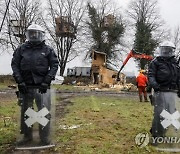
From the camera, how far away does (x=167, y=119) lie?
23.1 feet

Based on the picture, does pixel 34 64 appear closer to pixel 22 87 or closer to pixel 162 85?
pixel 22 87

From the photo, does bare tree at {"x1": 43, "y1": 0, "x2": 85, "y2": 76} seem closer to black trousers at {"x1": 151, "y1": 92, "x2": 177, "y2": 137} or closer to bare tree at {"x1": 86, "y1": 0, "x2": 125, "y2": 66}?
bare tree at {"x1": 86, "y1": 0, "x2": 125, "y2": 66}

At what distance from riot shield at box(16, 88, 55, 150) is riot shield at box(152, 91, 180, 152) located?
2.00 meters

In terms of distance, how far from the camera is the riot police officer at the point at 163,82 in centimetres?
706

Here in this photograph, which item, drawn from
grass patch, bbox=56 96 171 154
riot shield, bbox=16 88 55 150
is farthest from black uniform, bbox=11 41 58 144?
grass patch, bbox=56 96 171 154

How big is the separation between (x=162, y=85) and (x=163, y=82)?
63mm

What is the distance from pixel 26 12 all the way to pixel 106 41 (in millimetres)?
11530

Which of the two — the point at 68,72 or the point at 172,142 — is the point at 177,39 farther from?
the point at 172,142

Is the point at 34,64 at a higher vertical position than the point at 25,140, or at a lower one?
higher

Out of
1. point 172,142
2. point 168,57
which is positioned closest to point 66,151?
point 172,142

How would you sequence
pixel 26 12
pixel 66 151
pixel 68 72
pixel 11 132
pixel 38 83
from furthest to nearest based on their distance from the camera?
pixel 68 72 < pixel 26 12 < pixel 11 132 < pixel 38 83 < pixel 66 151

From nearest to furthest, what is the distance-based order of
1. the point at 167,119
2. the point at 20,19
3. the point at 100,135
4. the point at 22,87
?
the point at 22,87 → the point at 167,119 → the point at 100,135 → the point at 20,19

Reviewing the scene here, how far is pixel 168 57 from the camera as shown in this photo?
24.1ft

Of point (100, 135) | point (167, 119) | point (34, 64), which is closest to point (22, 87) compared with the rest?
point (34, 64)
